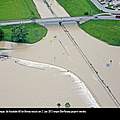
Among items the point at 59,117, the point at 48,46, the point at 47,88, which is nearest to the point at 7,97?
the point at 47,88

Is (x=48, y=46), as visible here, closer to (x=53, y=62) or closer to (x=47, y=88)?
(x=53, y=62)

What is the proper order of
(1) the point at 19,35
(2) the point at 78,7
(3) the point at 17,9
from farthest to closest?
(2) the point at 78,7 < (3) the point at 17,9 < (1) the point at 19,35

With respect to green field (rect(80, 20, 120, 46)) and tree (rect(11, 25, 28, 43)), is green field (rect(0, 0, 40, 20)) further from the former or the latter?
green field (rect(80, 20, 120, 46))

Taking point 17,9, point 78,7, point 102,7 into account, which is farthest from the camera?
point 102,7

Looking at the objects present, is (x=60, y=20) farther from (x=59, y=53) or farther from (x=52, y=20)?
(x=59, y=53)

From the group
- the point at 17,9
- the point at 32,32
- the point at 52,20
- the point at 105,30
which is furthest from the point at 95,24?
the point at 17,9

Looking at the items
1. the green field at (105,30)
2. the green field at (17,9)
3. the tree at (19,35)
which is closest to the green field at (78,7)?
the green field at (105,30)

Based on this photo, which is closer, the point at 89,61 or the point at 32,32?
the point at 89,61
